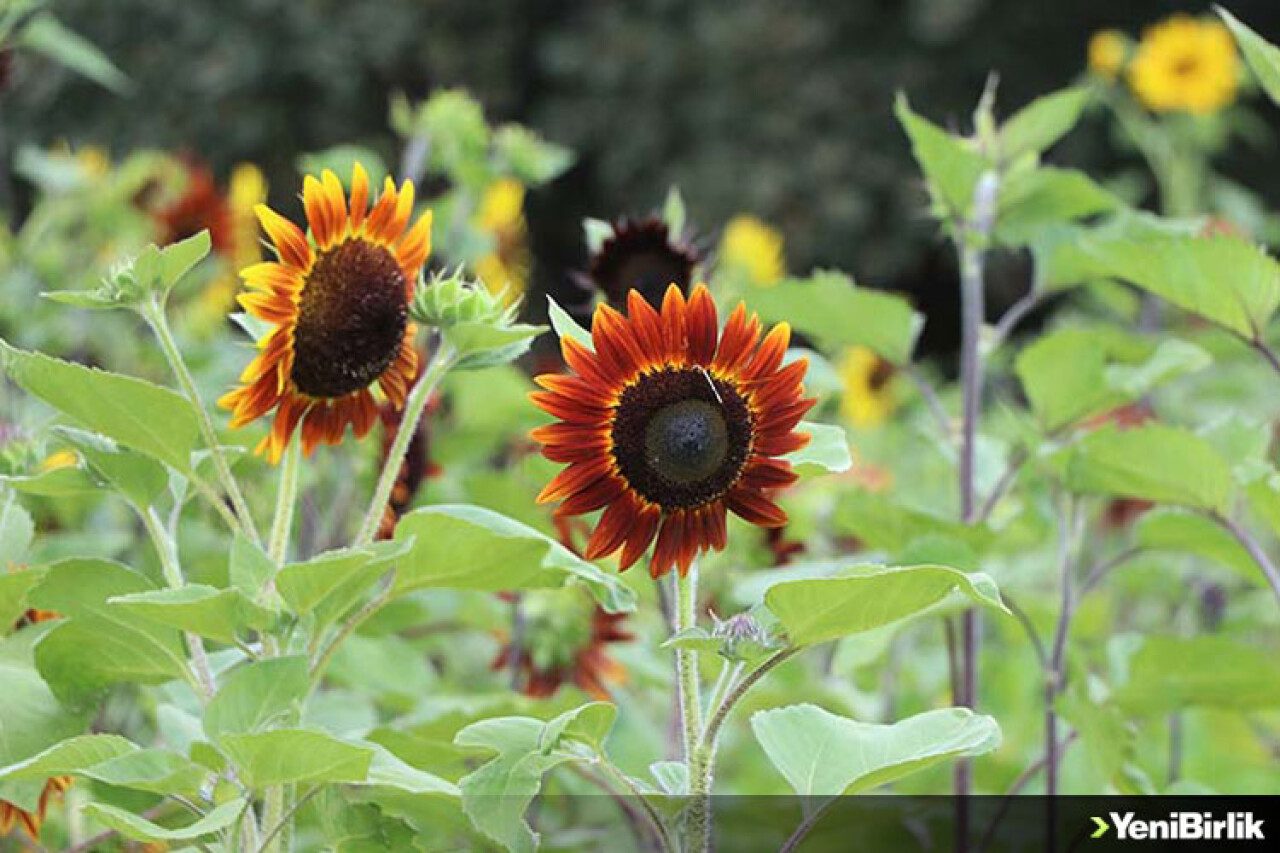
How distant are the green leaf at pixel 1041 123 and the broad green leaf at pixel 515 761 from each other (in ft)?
2.17

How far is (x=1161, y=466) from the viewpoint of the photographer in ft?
3.46

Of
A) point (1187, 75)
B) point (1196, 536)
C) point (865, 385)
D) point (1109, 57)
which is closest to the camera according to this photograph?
point (1196, 536)

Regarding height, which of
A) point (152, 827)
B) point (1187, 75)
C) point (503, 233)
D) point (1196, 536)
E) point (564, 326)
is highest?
point (1187, 75)

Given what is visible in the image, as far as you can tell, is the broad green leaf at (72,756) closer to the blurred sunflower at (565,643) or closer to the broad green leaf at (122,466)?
the broad green leaf at (122,466)

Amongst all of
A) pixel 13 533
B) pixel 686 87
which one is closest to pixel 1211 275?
pixel 13 533

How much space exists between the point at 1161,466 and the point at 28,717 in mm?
646

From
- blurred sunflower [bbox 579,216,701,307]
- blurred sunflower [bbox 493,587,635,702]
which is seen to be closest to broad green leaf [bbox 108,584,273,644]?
blurred sunflower [bbox 579,216,701,307]

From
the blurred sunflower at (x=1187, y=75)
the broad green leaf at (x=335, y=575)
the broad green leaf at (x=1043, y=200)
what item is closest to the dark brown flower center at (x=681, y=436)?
the broad green leaf at (x=335, y=575)

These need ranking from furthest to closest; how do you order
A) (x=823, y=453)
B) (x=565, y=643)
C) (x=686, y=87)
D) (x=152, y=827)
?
(x=686, y=87) < (x=565, y=643) < (x=823, y=453) < (x=152, y=827)

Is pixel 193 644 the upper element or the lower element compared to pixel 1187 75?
lower

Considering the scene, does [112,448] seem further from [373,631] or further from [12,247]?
[12,247]

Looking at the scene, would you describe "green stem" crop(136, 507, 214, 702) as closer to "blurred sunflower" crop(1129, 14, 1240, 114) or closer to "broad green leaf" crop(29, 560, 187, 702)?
"broad green leaf" crop(29, 560, 187, 702)

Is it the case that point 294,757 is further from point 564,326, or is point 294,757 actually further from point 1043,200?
point 1043,200

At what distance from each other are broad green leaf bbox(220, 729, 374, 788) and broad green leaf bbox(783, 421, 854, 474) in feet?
0.74
